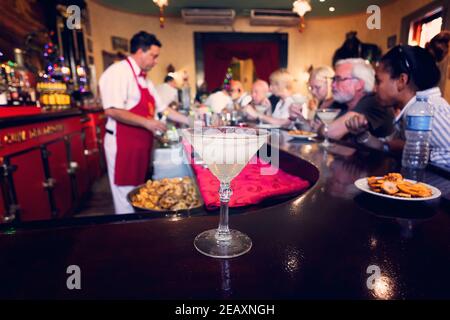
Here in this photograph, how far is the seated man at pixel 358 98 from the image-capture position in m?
2.53

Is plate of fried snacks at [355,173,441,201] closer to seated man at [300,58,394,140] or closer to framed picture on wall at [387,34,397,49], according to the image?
seated man at [300,58,394,140]

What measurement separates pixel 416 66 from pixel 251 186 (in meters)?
1.53

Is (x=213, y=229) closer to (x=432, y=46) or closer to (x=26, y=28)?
(x=432, y=46)

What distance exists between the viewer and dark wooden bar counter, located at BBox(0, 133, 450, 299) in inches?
20.8

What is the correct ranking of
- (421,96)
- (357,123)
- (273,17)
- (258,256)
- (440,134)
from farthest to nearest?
(273,17), (357,123), (421,96), (440,134), (258,256)

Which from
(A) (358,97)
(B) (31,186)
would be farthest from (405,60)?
(B) (31,186)

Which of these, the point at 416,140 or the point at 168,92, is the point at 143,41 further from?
the point at 168,92

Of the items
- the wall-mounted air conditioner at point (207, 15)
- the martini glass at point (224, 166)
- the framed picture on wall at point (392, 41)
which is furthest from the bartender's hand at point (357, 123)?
the wall-mounted air conditioner at point (207, 15)

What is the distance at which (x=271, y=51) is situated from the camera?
9703mm

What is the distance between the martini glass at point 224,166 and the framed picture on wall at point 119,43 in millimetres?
8444

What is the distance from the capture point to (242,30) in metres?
9.24

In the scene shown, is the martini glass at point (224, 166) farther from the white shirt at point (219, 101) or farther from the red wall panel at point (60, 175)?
the white shirt at point (219, 101)

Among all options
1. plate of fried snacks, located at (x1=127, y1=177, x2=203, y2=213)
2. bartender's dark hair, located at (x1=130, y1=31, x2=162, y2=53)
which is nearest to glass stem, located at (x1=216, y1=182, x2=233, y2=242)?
plate of fried snacks, located at (x1=127, y1=177, x2=203, y2=213)

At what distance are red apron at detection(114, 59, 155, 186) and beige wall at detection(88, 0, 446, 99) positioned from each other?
218 inches
